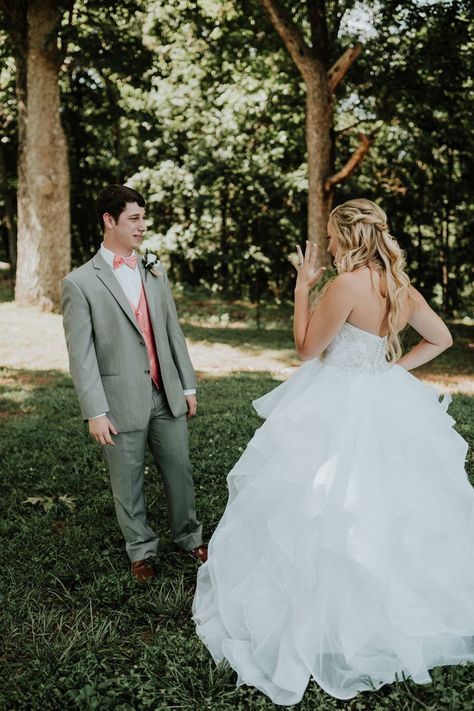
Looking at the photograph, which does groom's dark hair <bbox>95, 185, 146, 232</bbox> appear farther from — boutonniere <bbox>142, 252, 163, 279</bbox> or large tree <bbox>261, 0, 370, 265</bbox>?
large tree <bbox>261, 0, 370, 265</bbox>

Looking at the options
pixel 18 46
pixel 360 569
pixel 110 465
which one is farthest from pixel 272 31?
pixel 360 569

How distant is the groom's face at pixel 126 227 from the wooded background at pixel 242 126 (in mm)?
8479

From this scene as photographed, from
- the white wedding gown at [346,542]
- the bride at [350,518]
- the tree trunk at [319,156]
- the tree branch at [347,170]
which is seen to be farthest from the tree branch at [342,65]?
the white wedding gown at [346,542]

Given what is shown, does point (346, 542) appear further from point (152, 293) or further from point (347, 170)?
point (347, 170)

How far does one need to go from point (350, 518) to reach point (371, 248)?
1.33 m

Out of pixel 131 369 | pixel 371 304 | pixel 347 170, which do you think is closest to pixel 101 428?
pixel 131 369

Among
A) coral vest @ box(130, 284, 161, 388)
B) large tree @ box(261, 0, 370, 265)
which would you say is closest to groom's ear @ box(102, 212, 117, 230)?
coral vest @ box(130, 284, 161, 388)

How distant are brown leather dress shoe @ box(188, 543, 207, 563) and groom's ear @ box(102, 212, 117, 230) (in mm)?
2171

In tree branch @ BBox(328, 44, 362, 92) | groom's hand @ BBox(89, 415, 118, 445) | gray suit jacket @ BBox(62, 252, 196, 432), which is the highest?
tree branch @ BBox(328, 44, 362, 92)

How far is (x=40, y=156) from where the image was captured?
524 inches

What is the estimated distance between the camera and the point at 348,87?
13.9m

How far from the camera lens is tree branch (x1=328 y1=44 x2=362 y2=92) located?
1102 cm

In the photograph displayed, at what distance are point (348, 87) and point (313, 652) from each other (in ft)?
43.4

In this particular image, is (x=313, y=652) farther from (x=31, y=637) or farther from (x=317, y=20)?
(x=317, y=20)
